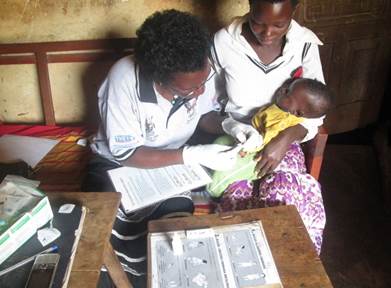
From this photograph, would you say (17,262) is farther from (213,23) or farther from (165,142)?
(213,23)

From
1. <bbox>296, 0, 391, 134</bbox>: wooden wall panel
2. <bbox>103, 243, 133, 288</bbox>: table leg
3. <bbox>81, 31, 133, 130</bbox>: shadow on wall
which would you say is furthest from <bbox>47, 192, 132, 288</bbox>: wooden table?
<bbox>296, 0, 391, 134</bbox>: wooden wall panel

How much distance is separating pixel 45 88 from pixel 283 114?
124cm

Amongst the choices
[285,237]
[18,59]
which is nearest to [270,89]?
[285,237]

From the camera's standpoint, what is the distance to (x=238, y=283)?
3.15 feet

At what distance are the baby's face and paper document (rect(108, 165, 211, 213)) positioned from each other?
40 cm

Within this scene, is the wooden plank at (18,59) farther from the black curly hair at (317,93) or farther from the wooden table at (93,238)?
the black curly hair at (317,93)

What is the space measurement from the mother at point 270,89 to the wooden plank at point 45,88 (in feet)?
3.05

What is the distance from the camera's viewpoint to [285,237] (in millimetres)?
1085

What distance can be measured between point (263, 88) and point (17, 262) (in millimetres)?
1081

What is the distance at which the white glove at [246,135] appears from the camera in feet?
4.57

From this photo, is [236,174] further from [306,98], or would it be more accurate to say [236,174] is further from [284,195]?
[306,98]

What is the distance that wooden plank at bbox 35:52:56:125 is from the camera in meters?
1.91

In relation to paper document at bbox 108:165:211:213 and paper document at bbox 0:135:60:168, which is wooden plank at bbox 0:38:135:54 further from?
paper document at bbox 108:165:211:213

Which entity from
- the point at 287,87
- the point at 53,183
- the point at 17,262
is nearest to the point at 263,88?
the point at 287,87
